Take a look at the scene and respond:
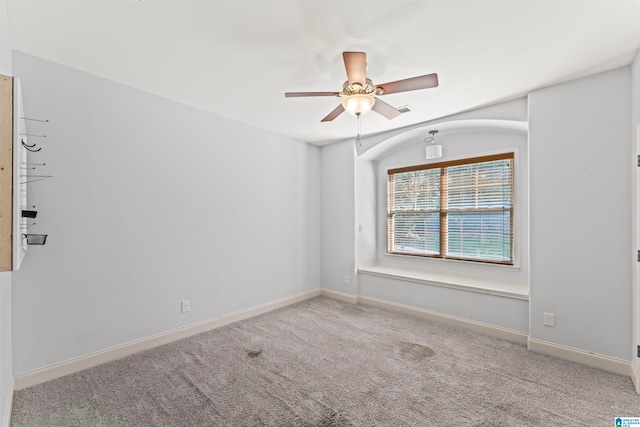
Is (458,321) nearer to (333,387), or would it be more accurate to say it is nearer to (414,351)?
(414,351)

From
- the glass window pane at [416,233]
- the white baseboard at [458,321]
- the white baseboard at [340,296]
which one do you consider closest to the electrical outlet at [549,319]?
the white baseboard at [458,321]

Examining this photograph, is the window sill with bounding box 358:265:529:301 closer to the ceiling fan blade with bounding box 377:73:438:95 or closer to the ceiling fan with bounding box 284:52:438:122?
the ceiling fan with bounding box 284:52:438:122

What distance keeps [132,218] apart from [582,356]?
437 centimetres

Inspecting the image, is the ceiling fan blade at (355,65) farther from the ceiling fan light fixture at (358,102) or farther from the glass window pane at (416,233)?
the glass window pane at (416,233)

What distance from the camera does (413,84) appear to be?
2057 mm

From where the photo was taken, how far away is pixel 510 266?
3758 mm

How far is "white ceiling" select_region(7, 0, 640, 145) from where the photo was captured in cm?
178

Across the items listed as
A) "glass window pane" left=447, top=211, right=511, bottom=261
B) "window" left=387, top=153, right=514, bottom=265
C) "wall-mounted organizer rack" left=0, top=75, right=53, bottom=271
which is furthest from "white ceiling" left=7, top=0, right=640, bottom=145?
"glass window pane" left=447, top=211, right=511, bottom=261

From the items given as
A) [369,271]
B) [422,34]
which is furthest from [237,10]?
[369,271]

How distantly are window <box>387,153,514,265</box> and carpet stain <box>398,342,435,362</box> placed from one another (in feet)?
5.62

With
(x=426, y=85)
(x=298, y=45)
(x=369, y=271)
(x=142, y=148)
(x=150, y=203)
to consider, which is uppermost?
(x=298, y=45)

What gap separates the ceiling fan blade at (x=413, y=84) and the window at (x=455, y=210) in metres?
A: 2.46

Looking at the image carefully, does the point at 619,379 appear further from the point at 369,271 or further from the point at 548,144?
the point at 369,271

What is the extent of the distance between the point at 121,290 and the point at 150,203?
868mm
